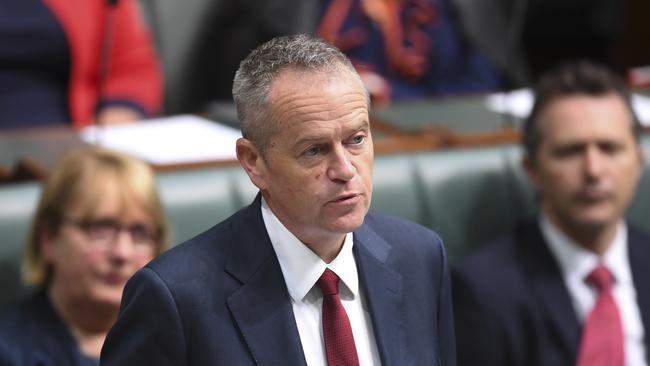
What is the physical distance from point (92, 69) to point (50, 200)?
0.73 m

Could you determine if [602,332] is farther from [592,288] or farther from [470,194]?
[470,194]

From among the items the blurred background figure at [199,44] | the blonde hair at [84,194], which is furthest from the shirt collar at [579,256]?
the blurred background figure at [199,44]

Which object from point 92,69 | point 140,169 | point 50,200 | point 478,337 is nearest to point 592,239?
point 478,337

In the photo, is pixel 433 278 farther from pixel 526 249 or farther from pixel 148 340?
pixel 526 249

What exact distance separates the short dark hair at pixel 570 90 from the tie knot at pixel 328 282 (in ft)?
3.26

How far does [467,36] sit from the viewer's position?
8.99ft

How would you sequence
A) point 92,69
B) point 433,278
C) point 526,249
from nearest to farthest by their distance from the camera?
point 433,278
point 526,249
point 92,69

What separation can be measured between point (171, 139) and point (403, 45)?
701 millimetres

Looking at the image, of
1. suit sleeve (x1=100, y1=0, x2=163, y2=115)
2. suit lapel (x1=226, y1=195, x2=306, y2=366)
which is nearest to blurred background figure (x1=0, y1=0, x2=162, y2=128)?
suit sleeve (x1=100, y1=0, x2=163, y2=115)

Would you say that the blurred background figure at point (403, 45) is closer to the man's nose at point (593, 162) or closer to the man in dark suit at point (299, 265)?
the man's nose at point (593, 162)

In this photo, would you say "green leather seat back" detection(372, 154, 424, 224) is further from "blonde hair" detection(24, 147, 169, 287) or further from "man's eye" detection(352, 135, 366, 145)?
"man's eye" detection(352, 135, 366, 145)

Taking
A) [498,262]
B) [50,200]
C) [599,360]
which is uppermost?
[50,200]

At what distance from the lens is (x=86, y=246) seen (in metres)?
1.72

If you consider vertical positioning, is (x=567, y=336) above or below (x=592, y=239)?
below
